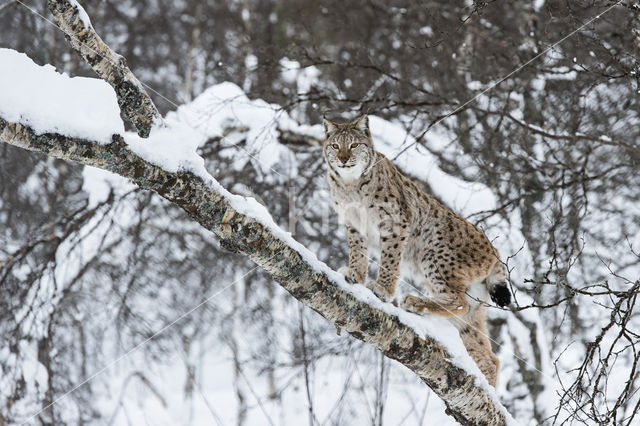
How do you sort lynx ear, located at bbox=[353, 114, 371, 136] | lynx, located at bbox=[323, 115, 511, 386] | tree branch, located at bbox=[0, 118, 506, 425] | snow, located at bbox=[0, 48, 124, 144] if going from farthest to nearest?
lynx ear, located at bbox=[353, 114, 371, 136]
lynx, located at bbox=[323, 115, 511, 386]
tree branch, located at bbox=[0, 118, 506, 425]
snow, located at bbox=[0, 48, 124, 144]

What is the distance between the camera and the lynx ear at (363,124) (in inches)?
202

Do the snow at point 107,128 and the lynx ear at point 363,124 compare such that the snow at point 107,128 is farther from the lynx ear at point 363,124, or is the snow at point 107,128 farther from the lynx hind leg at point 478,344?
the lynx ear at point 363,124

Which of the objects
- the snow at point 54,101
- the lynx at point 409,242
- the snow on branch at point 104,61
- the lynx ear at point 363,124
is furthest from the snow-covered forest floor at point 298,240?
the lynx ear at point 363,124

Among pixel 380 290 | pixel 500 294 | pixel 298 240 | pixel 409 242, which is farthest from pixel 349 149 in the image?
pixel 298 240

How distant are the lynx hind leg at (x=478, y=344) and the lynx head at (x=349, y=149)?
1.39 metres

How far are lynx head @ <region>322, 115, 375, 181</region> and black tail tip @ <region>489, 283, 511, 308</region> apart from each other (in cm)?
133

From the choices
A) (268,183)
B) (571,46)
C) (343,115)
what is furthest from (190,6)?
(571,46)

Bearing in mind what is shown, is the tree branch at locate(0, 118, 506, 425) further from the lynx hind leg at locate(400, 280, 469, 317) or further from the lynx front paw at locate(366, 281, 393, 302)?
the lynx front paw at locate(366, 281, 393, 302)

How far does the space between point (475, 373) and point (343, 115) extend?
4686 millimetres

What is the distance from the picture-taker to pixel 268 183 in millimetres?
6789

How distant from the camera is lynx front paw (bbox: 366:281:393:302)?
478cm

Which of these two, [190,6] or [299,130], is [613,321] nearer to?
[299,130]

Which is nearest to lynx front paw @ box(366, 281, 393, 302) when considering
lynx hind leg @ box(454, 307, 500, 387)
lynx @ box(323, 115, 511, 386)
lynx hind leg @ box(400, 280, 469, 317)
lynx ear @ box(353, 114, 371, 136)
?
lynx @ box(323, 115, 511, 386)

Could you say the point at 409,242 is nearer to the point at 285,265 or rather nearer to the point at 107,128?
the point at 285,265
